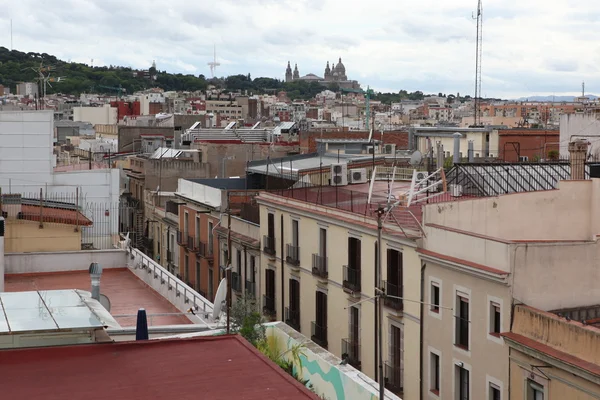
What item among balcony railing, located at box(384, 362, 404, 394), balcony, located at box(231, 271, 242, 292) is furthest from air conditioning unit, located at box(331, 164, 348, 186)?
balcony railing, located at box(384, 362, 404, 394)

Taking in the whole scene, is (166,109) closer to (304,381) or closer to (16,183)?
(16,183)

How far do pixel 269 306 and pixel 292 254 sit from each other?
240 centimetres

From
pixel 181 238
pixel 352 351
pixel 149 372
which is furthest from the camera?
pixel 181 238

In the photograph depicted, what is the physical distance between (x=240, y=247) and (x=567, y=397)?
18.2m

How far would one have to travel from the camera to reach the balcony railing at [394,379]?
2309 centimetres

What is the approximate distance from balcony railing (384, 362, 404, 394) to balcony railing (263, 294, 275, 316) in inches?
308

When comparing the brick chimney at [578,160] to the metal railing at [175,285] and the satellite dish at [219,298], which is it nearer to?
the metal railing at [175,285]

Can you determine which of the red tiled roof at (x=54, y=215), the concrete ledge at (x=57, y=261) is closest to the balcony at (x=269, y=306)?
the concrete ledge at (x=57, y=261)

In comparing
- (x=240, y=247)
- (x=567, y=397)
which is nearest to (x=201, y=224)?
(x=240, y=247)

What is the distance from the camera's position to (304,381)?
51.0ft

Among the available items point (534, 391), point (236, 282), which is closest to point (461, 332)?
point (534, 391)

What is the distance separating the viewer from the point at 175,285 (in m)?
23.0

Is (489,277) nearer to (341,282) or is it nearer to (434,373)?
(434,373)

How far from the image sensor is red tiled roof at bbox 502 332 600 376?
1642 centimetres
